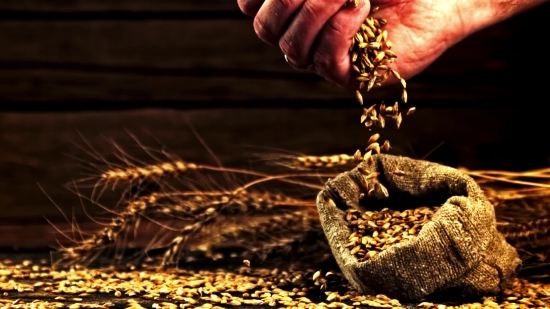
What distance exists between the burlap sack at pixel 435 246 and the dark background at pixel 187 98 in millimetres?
718

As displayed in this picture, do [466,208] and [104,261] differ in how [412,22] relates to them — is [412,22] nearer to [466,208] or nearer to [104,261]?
[466,208]

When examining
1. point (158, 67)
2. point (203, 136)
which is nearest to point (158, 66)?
point (158, 67)

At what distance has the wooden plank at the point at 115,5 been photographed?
1777mm

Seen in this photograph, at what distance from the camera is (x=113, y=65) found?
1805mm

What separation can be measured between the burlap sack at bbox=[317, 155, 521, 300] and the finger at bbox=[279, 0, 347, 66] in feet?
0.70

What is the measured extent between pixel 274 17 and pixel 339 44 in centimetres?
11

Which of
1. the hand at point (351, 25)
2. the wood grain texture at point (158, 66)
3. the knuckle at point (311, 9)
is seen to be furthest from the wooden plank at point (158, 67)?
the knuckle at point (311, 9)

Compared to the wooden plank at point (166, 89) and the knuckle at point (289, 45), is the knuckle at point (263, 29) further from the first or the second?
the wooden plank at point (166, 89)

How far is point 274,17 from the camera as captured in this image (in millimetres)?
996

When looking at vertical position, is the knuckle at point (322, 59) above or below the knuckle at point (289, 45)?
below

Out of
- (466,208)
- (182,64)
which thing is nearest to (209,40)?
(182,64)

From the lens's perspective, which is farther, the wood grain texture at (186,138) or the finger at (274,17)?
the wood grain texture at (186,138)

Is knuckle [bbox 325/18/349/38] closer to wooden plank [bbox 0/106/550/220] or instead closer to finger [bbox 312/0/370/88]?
finger [bbox 312/0/370/88]

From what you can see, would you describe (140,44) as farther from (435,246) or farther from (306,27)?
(435,246)
